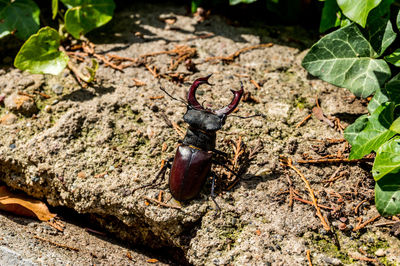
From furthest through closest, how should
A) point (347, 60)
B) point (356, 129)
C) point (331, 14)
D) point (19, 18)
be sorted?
point (19, 18)
point (331, 14)
point (347, 60)
point (356, 129)

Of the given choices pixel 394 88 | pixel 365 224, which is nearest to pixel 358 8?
pixel 394 88

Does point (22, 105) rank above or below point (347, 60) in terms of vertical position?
below

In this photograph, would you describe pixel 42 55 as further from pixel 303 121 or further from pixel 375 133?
pixel 375 133

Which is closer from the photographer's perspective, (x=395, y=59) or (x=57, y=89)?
(x=395, y=59)

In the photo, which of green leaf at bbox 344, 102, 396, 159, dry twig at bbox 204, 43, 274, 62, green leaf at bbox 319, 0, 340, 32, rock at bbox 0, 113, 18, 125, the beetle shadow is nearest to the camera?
green leaf at bbox 344, 102, 396, 159

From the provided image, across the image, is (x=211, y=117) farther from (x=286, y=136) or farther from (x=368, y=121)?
(x=368, y=121)

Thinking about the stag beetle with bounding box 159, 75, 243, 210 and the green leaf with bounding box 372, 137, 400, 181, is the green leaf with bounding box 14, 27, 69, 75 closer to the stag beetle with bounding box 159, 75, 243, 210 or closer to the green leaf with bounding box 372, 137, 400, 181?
the stag beetle with bounding box 159, 75, 243, 210

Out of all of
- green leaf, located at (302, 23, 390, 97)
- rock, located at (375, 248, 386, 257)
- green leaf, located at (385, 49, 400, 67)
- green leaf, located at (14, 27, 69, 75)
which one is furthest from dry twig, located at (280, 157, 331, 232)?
green leaf, located at (14, 27, 69, 75)
